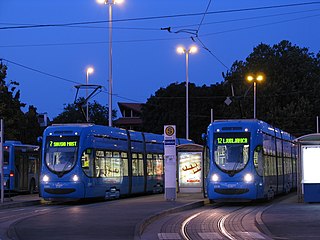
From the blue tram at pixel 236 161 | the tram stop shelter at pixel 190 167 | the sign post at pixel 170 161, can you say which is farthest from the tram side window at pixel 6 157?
the blue tram at pixel 236 161

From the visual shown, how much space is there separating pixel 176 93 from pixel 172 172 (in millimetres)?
54622

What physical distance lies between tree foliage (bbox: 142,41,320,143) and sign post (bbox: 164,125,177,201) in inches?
1502

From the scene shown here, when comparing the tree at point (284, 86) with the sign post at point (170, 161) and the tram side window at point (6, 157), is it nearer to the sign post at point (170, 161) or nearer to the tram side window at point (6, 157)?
the tram side window at point (6, 157)

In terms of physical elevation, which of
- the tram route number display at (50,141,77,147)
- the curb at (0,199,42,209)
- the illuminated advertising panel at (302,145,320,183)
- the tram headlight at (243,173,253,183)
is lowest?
the curb at (0,199,42,209)

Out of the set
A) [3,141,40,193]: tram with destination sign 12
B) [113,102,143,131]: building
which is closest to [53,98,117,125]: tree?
[113,102,143,131]: building

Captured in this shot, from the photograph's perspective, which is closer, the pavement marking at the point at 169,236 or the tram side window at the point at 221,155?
the pavement marking at the point at 169,236

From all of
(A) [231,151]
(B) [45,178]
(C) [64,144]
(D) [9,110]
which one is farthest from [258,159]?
(D) [9,110]

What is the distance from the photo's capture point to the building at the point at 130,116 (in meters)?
105

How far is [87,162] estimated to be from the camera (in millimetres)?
29188

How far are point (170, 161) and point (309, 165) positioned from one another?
611 cm

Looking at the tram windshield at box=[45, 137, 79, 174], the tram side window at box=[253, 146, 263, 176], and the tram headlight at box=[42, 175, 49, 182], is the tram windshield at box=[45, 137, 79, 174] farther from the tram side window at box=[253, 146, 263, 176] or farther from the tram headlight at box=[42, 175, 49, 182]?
the tram side window at box=[253, 146, 263, 176]

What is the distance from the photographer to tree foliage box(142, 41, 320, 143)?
2803 inches

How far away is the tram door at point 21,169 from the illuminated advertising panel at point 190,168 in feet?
29.4

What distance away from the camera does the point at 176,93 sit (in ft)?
275
